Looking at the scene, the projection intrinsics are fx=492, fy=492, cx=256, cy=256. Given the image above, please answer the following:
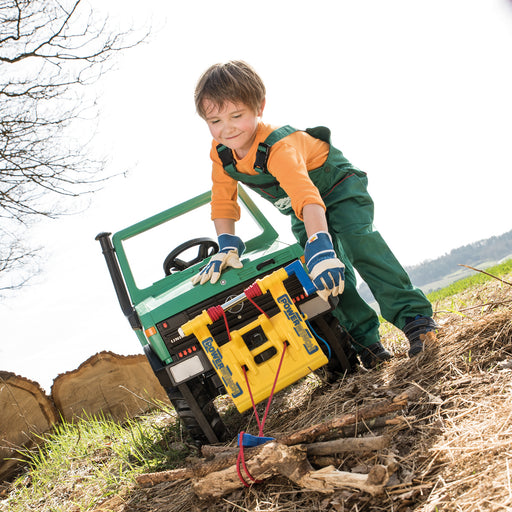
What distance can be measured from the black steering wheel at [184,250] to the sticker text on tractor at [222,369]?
1011mm

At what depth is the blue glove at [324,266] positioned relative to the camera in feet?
7.40

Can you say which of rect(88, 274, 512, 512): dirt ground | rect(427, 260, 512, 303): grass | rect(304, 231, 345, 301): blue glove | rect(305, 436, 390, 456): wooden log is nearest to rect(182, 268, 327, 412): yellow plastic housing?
rect(304, 231, 345, 301): blue glove

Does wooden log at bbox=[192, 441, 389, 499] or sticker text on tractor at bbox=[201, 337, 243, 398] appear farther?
sticker text on tractor at bbox=[201, 337, 243, 398]

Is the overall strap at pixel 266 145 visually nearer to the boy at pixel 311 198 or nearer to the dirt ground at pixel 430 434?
the boy at pixel 311 198

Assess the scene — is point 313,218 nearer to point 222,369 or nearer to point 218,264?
point 218,264

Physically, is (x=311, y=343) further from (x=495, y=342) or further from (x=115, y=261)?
(x=115, y=261)

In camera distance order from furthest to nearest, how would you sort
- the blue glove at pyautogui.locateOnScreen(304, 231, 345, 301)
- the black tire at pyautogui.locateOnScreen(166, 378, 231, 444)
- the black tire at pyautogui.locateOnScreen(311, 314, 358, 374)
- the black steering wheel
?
the black steering wheel, the black tire at pyautogui.locateOnScreen(311, 314, 358, 374), the black tire at pyautogui.locateOnScreen(166, 378, 231, 444), the blue glove at pyautogui.locateOnScreen(304, 231, 345, 301)

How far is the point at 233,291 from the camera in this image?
8.32 feet

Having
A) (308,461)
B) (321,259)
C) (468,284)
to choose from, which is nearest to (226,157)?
(321,259)

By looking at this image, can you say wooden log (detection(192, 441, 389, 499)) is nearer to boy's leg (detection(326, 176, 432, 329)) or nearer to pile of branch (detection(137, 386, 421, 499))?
pile of branch (detection(137, 386, 421, 499))

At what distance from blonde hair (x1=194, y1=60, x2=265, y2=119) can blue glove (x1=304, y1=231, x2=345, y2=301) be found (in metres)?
0.84

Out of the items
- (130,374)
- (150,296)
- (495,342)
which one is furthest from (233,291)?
(130,374)

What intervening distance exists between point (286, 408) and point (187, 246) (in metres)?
1.19

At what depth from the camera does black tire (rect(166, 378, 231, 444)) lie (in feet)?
8.18
